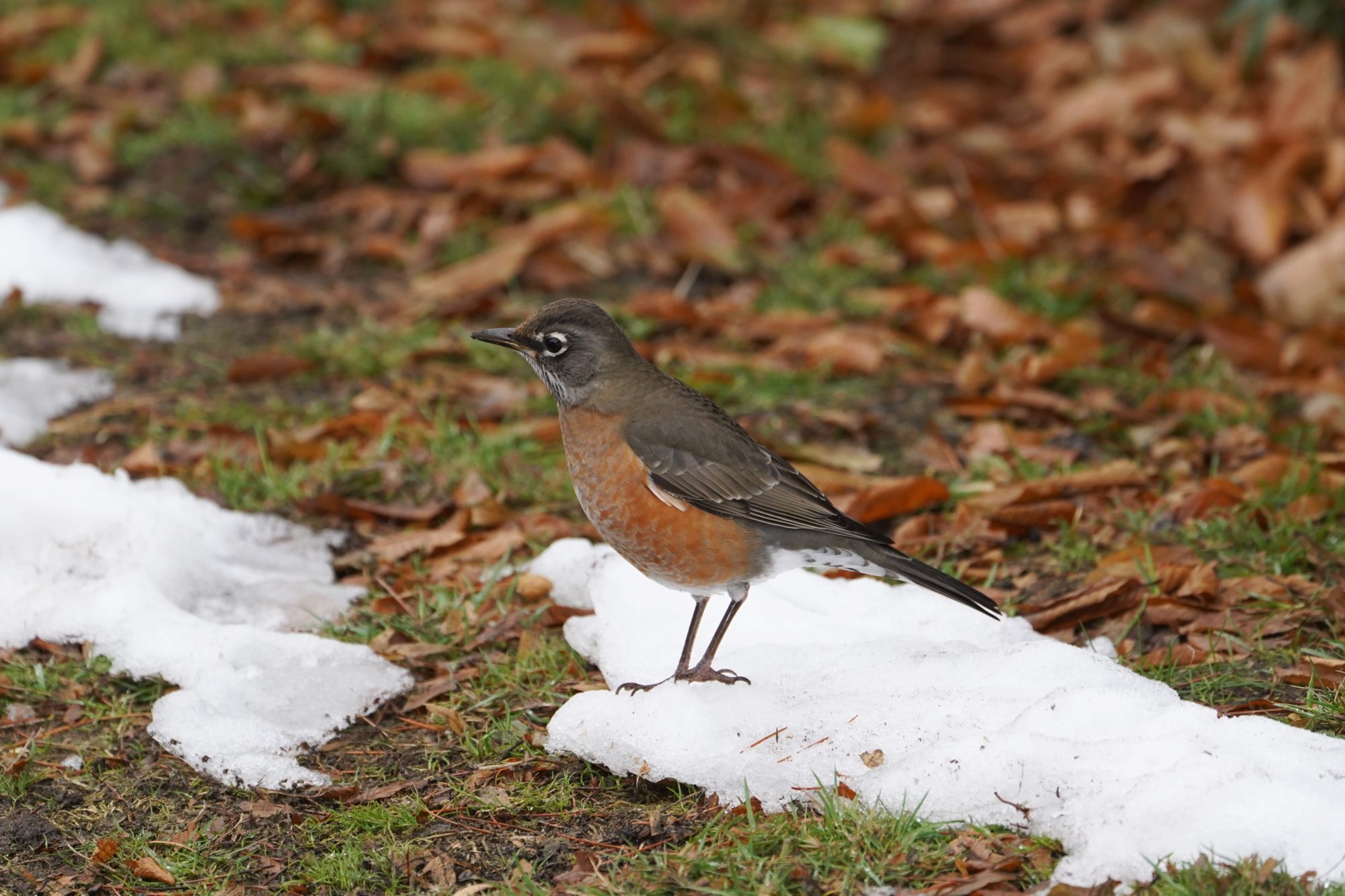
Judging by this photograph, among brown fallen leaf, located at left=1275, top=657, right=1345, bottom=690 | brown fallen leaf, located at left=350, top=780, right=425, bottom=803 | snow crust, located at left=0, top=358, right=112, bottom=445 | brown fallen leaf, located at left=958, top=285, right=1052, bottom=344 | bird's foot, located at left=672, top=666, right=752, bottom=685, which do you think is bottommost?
snow crust, located at left=0, top=358, right=112, bottom=445

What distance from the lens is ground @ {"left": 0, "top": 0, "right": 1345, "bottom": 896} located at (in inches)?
147

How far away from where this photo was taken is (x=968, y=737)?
3.66 meters

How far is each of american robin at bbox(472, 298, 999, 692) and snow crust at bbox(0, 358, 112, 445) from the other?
2296 millimetres

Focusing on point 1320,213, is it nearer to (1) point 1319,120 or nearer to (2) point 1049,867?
(1) point 1319,120

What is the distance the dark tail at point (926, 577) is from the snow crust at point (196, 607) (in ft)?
4.76

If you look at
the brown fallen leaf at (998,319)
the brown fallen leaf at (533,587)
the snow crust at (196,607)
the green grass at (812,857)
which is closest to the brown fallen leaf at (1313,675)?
the green grass at (812,857)

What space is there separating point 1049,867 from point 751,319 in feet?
12.7

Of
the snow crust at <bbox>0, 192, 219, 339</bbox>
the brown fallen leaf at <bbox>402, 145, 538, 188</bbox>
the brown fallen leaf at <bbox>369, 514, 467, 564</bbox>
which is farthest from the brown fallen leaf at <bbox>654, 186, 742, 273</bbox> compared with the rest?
the brown fallen leaf at <bbox>369, 514, 467, 564</bbox>

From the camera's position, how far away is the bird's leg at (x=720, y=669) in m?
4.12

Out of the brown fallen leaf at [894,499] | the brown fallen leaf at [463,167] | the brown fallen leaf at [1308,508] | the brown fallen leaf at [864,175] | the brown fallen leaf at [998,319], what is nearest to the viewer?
the brown fallen leaf at [1308,508]

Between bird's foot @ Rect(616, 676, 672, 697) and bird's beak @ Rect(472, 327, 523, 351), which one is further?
bird's beak @ Rect(472, 327, 523, 351)

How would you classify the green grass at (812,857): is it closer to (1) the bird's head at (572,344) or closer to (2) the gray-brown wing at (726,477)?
(2) the gray-brown wing at (726,477)

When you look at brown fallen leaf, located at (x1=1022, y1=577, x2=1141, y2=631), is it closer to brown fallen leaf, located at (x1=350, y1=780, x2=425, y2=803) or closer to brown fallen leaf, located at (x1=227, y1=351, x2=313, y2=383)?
brown fallen leaf, located at (x1=350, y1=780, x2=425, y2=803)

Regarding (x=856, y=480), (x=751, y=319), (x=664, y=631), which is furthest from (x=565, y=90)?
(x=664, y=631)
